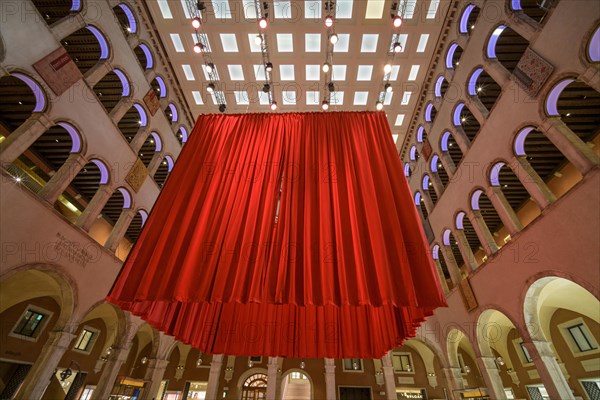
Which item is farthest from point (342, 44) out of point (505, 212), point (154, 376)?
point (154, 376)

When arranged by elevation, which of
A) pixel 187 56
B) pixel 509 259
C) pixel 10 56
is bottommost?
pixel 509 259

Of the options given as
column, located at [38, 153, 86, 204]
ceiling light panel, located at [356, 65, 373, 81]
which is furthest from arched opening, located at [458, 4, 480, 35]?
column, located at [38, 153, 86, 204]

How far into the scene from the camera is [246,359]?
1594 cm

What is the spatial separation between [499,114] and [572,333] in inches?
399

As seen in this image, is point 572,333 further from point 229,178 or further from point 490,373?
point 229,178

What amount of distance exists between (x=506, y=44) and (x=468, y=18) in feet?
7.22

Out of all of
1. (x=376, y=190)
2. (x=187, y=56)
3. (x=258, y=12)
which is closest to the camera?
(x=376, y=190)

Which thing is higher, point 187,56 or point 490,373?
point 187,56

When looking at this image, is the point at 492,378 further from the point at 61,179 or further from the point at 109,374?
the point at 61,179

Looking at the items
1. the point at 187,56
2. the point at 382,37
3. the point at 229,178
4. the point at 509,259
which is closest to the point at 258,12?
the point at 187,56

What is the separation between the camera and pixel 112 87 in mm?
10148

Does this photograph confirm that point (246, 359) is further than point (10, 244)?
Yes

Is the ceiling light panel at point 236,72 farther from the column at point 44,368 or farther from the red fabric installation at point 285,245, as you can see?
the column at point 44,368

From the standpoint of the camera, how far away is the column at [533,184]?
692 cm
